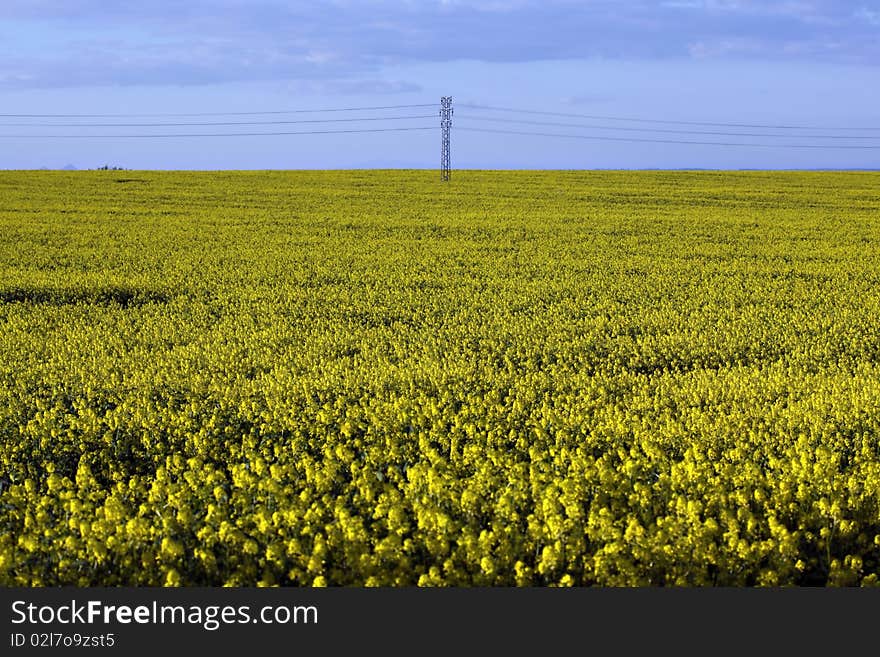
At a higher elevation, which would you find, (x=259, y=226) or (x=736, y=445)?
(x=259, y=226)

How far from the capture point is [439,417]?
7.71 metres

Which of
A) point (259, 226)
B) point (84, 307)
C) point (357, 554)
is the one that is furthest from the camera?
point (259, 226)

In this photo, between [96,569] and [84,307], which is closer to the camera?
[96,569]

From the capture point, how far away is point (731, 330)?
12.0 meters

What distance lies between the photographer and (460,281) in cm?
1678

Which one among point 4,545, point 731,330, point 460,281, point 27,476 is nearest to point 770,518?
point 4,545

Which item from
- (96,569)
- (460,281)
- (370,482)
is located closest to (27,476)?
(96,569)

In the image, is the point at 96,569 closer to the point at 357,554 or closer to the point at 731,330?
the point at 357,554

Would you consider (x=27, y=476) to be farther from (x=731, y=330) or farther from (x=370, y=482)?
(x=731, y=330)

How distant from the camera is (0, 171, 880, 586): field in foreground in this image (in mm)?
5117

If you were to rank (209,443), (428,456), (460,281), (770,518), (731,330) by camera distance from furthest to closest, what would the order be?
(460,281) → (731,330) → (209,443) → (428,456) → (770,518)

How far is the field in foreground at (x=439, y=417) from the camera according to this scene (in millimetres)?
5117

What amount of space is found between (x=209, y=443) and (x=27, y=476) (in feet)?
4.64

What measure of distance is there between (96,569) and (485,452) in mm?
2942
